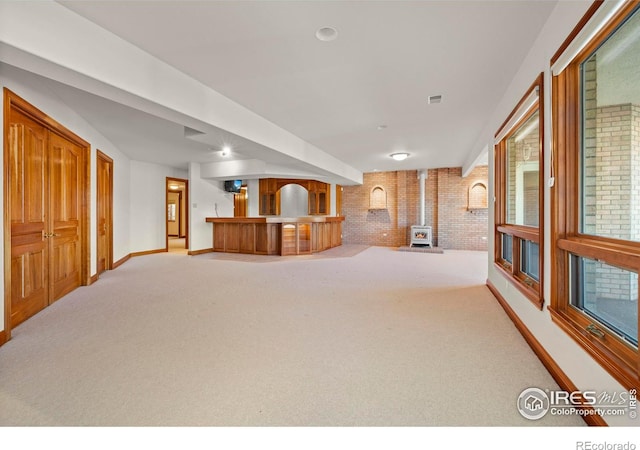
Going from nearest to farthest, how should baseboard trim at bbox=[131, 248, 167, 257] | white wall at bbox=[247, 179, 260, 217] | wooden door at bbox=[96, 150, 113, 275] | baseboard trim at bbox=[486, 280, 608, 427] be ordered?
baseboard trim at bbox=[486, 280, 608, 427] < wooden door at bbox=[96, 150, 113, 275] < baseboard trim at bbox=[131, 248, 167, 257] < white wall at bbox=[247, 179, 260, 217]

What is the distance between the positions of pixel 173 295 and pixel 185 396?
2.37 m

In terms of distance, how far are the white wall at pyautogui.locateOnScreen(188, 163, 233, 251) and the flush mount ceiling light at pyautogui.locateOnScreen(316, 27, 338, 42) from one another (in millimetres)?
6245

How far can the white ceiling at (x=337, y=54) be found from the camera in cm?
203

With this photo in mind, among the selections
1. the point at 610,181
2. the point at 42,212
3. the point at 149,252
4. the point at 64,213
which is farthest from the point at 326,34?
the point at 149,252

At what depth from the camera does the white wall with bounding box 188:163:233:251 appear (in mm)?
7578

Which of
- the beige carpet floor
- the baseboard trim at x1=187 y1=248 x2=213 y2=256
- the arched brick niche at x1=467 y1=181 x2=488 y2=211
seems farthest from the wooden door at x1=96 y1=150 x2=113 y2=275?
the arched brick niche at x1=467 y1=181 x2=488 y2=211

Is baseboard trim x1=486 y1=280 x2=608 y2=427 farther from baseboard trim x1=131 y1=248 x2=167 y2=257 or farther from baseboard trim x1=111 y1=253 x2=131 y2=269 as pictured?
baseboard trim x1=131 y1=248 x2=167 y2=257

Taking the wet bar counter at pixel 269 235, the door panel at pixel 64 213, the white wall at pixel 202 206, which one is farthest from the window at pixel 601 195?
the white wall at pixel 202 206

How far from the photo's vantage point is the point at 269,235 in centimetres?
734

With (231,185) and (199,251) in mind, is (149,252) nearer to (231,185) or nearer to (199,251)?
(199,251)

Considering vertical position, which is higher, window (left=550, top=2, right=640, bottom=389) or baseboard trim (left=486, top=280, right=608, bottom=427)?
window (left=550, top=2, right=640, bottom=389)
